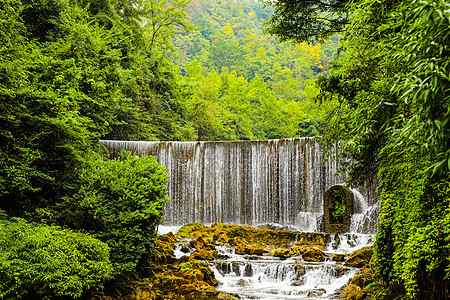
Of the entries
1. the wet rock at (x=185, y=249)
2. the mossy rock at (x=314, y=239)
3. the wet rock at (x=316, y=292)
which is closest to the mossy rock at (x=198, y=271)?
the wet rock at (x=185, y=249)

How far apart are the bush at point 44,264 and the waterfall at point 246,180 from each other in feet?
33.4

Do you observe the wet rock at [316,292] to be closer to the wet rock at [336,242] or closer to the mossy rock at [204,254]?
the mossy rock at [204,254]

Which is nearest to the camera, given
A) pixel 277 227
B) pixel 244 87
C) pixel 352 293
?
pixel 352 293

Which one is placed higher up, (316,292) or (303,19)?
(303,19)

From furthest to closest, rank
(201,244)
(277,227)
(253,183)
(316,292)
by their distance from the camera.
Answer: (253,183) → (277,227) → (201,244) → (316,292)

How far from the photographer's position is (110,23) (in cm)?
1919

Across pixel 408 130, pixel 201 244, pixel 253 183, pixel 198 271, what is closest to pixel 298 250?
pixel 201 244

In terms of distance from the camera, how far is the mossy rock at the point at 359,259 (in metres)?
9.02

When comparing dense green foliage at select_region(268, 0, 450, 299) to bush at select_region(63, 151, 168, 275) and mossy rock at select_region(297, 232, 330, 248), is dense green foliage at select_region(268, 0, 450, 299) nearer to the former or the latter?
bush at select_region(63, 151, 168, 275)

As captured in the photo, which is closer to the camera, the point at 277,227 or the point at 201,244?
the point at 201,244

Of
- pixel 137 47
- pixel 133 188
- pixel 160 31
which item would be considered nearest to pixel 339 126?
pixel 133 188

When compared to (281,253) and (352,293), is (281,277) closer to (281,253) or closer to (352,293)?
(281,253)

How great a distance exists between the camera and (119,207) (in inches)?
296

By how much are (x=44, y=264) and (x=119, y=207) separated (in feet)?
8.81
